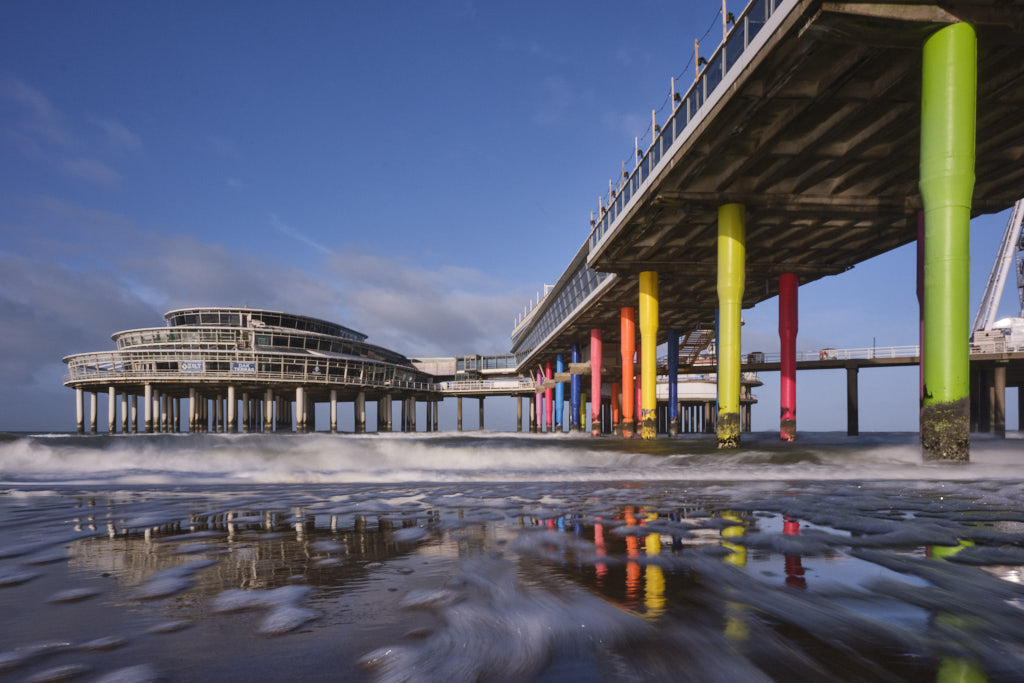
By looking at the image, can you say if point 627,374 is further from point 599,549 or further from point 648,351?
point 599,549

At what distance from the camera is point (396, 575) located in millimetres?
2775

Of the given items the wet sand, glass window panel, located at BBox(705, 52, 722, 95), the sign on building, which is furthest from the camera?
the sign on building

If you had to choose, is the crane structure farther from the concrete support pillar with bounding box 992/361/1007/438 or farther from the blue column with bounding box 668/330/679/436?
the blue column with bounding box 668/330/679/436

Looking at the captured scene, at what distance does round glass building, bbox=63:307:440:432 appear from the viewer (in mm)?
57094

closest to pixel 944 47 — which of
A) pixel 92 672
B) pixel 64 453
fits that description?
pixel 92 672

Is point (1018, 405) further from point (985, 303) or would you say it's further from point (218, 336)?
point (218, 336)

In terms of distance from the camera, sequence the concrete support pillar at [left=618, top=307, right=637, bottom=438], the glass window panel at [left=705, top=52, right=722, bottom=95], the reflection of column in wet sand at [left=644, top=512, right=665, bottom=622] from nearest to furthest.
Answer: the reflection of column in wet sand at [left=644, top=512, right=665, bottom=622], the glass window panel at [left=705, top=52, right=722, bottom=95], the concrete support pillar at [left=618, top=307, right=637, bottom=438]

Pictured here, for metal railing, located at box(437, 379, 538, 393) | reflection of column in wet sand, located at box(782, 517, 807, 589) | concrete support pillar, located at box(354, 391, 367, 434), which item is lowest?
concrete support pillar, located at box(354, 391, 367, 434)

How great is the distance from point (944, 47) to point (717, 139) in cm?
558

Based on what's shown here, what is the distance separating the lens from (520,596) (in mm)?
2436

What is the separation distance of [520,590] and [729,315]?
720 inches

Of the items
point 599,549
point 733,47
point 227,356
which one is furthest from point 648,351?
point 227,356

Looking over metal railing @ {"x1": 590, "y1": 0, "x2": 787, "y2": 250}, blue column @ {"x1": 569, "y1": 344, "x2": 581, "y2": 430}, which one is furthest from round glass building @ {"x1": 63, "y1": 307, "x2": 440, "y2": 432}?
metal railing @ {"x1": 590, "y1": 0, "x2": 787, "y2": 250}

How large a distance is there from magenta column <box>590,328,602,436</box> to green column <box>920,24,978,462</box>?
30088mm
